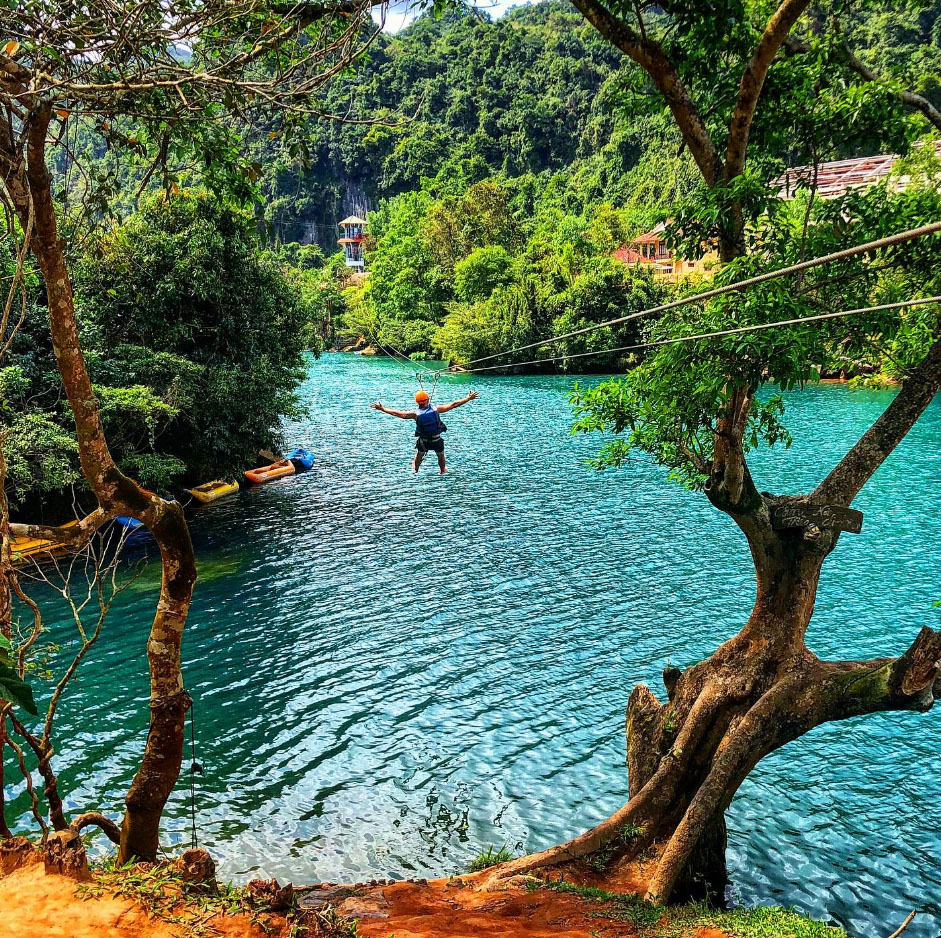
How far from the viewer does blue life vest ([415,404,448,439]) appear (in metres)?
17.0

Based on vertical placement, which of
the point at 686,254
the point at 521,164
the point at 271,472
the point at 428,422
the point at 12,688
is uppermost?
the point at 521,164

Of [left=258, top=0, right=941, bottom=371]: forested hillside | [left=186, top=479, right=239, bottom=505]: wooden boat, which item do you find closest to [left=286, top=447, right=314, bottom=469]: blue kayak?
[left=186, top=479, right=239, bottom=505]: wooden boat

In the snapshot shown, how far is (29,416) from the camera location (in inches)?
672

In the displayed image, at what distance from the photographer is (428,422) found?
674 inches

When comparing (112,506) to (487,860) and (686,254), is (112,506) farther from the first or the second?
(487,860)

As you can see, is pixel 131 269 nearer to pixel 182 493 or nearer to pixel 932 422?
pixel 182 493

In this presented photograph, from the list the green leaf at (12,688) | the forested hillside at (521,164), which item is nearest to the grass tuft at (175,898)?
the green leaf at (12,688)

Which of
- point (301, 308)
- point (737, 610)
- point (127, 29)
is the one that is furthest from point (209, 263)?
point (127, 29)

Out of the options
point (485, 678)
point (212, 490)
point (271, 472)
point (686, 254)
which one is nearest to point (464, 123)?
point (271, 472)

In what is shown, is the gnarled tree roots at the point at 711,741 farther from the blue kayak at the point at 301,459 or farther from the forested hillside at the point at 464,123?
the forested hillside at the point at 464,123

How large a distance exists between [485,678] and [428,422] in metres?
5.91

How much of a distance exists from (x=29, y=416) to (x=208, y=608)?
229 inches

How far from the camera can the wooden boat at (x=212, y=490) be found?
26.0m

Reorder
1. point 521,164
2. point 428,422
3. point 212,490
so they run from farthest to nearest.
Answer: point 521,164, point 212,490, point 428,422
